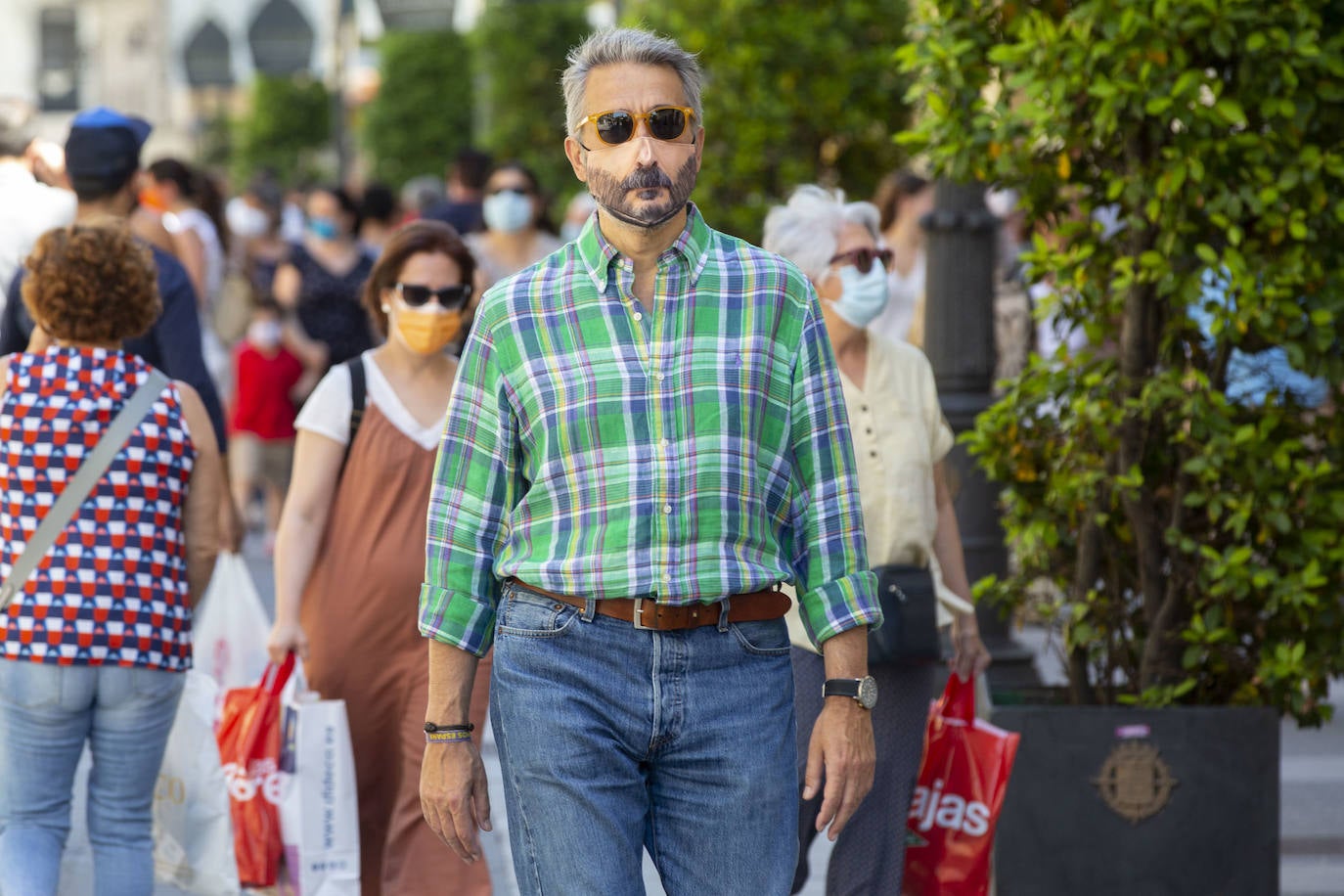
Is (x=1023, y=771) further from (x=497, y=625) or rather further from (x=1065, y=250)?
(x=497, y=625)

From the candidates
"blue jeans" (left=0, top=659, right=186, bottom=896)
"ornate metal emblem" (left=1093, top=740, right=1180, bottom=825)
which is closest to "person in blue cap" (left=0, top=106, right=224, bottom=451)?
"blue jeans" (left=0, top=659, right=186, bottom=896)

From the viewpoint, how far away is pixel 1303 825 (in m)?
6.42

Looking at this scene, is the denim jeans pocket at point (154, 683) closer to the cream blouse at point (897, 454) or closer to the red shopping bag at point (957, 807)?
the cream blouse at point (897, 454)

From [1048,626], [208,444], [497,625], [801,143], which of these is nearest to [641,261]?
[497,625]

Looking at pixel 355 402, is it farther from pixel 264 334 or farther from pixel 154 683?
pixel 264 334

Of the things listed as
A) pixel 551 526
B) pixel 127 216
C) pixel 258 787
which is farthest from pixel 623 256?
pixel 127 216

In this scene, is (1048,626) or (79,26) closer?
(1048,626)

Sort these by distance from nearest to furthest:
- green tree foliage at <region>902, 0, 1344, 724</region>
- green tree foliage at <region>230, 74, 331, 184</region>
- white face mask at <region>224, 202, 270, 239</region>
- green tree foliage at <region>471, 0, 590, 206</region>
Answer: green tree foliage at <region>902, 0, 1344, 724</region> < white face mask at <region>224, 202, 270, 239</region> < green tree foliage at <region>471, 0, 590, 206</region> < green tree foliage at <region>230, 74, 331, 184</region>

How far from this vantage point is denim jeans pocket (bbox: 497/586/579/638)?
3.13 metres

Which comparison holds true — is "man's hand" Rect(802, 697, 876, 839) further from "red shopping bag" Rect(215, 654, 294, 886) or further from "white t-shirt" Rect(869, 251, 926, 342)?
"white t-shirt" Rect(869, 251, 926, 342)

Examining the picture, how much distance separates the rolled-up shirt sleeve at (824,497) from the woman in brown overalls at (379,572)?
68.5 inches

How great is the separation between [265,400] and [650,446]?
9486 mm

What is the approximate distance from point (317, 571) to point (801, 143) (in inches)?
330

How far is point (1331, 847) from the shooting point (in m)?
6.30
